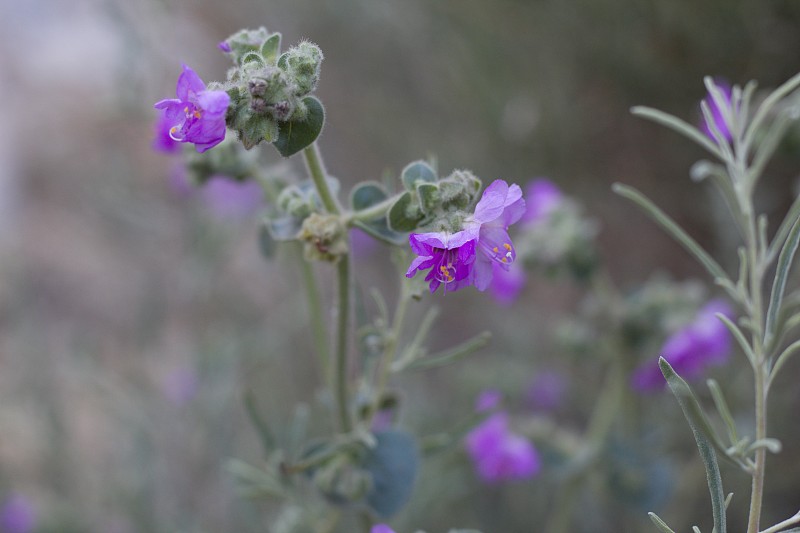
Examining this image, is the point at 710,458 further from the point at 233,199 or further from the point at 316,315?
the point at 233,199

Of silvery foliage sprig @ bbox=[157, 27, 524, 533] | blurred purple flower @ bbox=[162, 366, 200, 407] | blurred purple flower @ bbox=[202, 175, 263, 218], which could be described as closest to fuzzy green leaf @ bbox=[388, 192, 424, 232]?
silvery foliage sprig @ bbox=[157, 27, 524, 533]

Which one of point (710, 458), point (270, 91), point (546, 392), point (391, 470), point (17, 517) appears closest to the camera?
point (710, 458)

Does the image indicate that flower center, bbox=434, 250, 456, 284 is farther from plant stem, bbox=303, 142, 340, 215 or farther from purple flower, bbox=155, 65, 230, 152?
purple flower, bbox=155, 65, 230, 152

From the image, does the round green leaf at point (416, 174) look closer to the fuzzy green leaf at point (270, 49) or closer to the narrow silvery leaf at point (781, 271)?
the fuzzy green leaf at point (270, 49)

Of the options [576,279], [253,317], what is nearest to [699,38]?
[576,279]

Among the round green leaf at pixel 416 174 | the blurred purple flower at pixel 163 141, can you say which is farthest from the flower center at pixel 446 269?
the blurred purple flower at pixel 163 141

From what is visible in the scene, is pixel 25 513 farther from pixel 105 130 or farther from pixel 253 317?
pixel 105 130

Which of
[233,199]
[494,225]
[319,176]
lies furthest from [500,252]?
[233,199]
